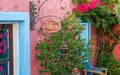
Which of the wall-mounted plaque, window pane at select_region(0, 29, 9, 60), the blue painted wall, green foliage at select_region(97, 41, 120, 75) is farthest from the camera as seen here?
green foliage at select_region(97, 41, 120, 75)

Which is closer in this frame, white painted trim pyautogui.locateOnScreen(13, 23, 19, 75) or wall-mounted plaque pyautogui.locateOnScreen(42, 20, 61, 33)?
white painted trim pyautogui.locateOnScreen(13, 23, 19, 75)

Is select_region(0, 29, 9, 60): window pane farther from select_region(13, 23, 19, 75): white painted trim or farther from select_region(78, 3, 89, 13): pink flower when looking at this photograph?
select_region(78, 3, 89, 13): pink flower

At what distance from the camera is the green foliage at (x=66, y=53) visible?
6633 millimetres

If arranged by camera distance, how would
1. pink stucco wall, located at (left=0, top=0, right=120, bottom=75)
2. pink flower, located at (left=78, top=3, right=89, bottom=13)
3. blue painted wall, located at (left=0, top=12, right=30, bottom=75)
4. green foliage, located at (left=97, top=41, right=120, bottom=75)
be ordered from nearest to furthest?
1. pink stucco wall, located at (left=0, top=0, right=120, bottom=75)
2. blue painted wall, located at (left=0, top=12, right=30, bottom=75)
3. pink flower, located at (left=78, top=3, right=89, bottom=13)
4. green foliage, located at (left=97, top=41, right=120, bottom=75)

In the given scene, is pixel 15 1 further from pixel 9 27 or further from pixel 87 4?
pixel 87 4

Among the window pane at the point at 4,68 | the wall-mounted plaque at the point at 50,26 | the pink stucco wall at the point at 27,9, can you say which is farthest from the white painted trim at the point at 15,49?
the wall-mounted plaque at the point at 50,26

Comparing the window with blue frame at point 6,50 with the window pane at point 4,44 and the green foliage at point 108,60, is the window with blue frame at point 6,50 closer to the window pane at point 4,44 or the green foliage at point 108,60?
the window pane at point 4,44

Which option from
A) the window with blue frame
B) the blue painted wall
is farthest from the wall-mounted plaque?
the window with blue frame

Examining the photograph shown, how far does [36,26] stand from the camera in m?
6.62

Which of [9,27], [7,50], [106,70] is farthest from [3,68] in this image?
[106,70]

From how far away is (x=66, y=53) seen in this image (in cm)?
702

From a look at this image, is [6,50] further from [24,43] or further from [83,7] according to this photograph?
[83,7]

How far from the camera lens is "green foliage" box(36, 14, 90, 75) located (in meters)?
6.63

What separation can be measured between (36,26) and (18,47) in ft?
2.33
